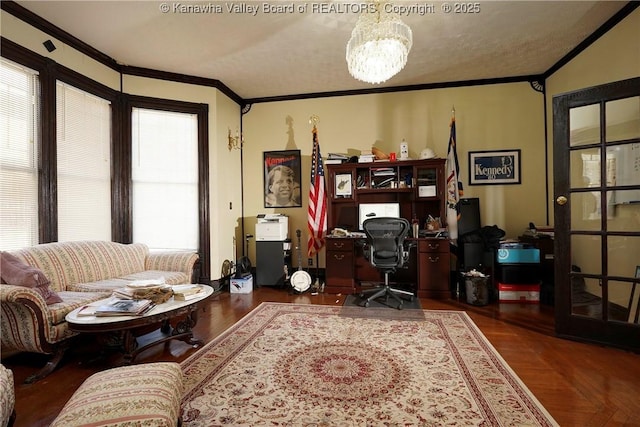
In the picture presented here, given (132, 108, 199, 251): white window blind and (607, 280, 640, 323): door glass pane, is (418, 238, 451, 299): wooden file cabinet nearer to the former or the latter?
(607, 280, 640, 323): door glass pane

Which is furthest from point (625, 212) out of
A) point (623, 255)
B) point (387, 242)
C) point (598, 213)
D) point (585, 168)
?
point (387, 242)

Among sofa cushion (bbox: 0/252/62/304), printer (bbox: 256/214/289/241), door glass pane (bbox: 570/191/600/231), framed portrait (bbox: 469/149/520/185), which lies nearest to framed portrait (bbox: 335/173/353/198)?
printer (bbox: 256/214/289/241)

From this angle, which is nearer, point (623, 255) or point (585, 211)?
point (623, 255)

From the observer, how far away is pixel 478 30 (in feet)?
10.3

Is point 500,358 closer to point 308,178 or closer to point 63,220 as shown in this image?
point 308,178

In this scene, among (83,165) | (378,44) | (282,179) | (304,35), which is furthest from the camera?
(282,179)

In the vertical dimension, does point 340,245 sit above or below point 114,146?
below

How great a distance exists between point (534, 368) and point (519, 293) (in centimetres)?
184

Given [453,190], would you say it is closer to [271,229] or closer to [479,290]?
[479,290]

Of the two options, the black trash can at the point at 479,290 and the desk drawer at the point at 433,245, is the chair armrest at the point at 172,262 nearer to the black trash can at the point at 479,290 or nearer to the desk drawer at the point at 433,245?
the desk drawer at the point at 433,245

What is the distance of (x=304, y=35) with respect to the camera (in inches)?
126

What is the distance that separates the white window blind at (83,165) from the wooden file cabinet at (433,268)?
4.06 m

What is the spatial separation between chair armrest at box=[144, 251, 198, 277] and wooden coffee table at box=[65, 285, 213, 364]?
865 millimetres

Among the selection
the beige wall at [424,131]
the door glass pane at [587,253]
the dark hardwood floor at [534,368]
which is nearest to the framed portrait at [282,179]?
the beige wall at [424,131]
